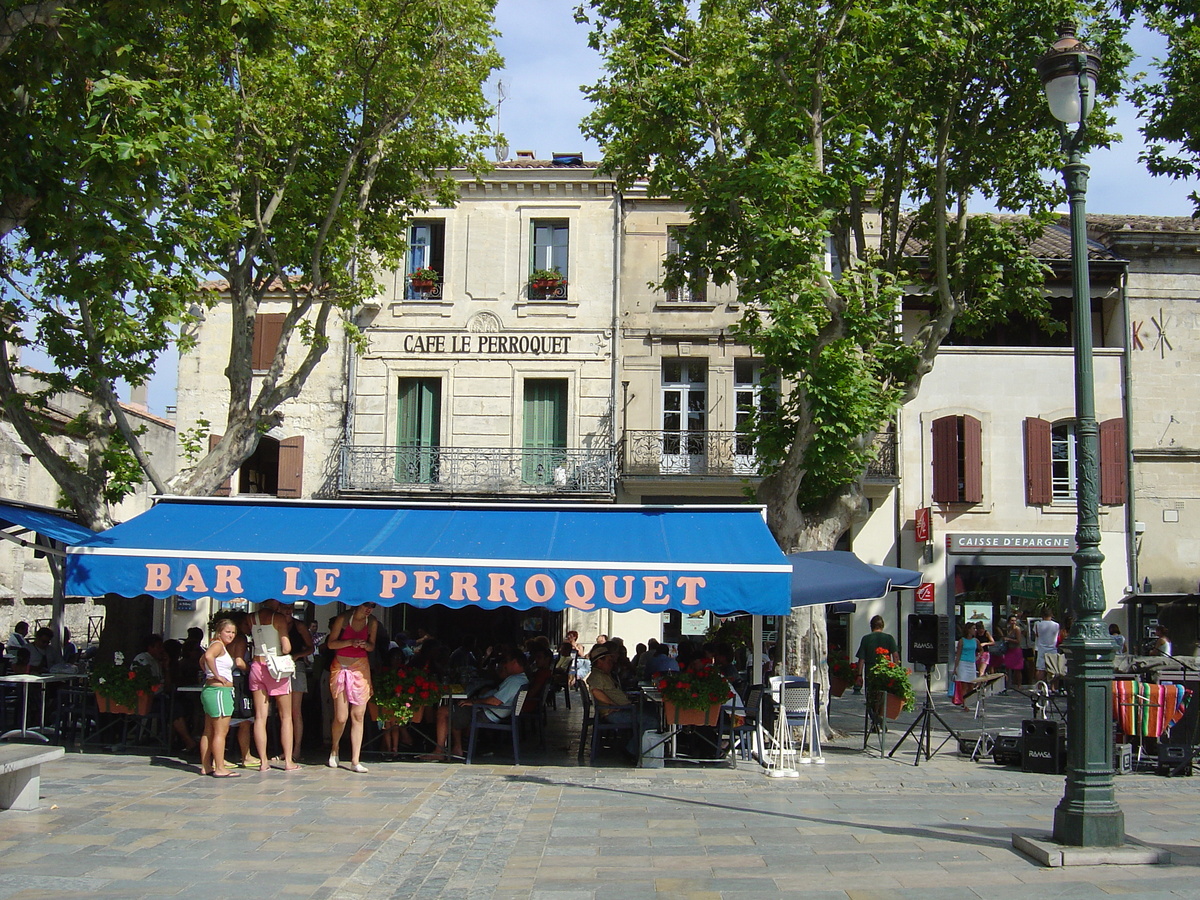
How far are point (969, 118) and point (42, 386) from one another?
22.1 m

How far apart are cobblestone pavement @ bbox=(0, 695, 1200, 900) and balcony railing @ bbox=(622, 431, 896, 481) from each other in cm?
1069

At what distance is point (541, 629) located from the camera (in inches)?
855

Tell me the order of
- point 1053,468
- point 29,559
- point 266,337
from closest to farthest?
1. point 1053,468
2. point 266,337
3. point 29,559

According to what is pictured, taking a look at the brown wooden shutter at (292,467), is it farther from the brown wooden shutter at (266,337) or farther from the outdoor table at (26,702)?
the outdoor table at (26,702)

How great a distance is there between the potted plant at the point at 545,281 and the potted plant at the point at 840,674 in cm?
1109

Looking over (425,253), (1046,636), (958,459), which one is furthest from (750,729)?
(425,253)

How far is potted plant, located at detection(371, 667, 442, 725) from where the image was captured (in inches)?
422

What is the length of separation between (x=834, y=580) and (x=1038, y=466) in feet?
37.6

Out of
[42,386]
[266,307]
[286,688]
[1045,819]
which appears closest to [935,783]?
[1045,819]

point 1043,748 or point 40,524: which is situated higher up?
point 40,524

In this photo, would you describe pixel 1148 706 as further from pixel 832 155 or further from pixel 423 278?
pixel 423 278

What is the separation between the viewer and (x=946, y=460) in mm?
21266

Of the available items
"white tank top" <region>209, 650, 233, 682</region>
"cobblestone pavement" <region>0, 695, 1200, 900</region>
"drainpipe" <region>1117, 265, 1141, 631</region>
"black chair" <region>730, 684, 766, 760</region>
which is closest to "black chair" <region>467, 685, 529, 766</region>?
"cobblestone pavement" <region>0, 695, 1200, 900</region>

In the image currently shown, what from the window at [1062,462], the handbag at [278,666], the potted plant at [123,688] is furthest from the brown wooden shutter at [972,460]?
the potted plant at [123,688]
